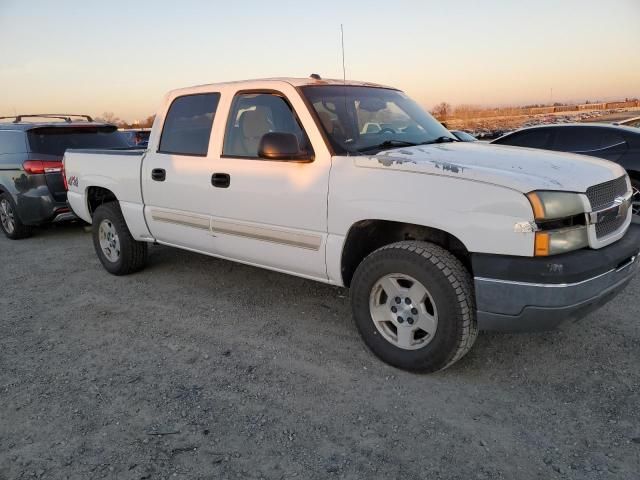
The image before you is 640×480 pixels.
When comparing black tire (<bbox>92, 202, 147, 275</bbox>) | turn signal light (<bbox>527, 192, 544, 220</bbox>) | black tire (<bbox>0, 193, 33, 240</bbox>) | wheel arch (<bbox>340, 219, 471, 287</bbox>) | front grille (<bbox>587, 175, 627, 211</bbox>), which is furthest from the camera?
black tire (<bbox>0, 193, 33, 240</bbox>)

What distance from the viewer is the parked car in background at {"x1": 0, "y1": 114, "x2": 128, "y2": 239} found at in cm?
708

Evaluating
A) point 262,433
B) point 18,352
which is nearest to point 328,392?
point 262,433

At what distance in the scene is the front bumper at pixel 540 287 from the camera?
2.66 m

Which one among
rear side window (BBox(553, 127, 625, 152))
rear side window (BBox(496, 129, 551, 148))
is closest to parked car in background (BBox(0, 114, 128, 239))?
rear side window (BBox(496, 129, 551, 148))

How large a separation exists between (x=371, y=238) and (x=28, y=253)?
542 centimetres

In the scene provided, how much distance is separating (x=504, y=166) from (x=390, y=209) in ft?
2.36

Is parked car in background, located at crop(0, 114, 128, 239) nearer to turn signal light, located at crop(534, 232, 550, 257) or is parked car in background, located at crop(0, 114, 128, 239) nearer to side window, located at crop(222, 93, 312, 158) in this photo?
side window, located at crop(222, 93, 312, 158)

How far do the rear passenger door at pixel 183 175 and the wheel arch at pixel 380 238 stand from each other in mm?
1396

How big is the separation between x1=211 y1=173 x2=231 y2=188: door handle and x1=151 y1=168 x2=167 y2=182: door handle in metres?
0.68

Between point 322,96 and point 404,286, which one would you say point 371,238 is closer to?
point 404,286

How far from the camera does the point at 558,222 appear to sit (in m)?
2.72

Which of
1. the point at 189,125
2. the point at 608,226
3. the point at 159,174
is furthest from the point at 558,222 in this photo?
the point at 159,174

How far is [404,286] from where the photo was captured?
10.8 ft

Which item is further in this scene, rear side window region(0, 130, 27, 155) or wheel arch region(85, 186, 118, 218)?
rear side window region(0, 130, 27, 155)
